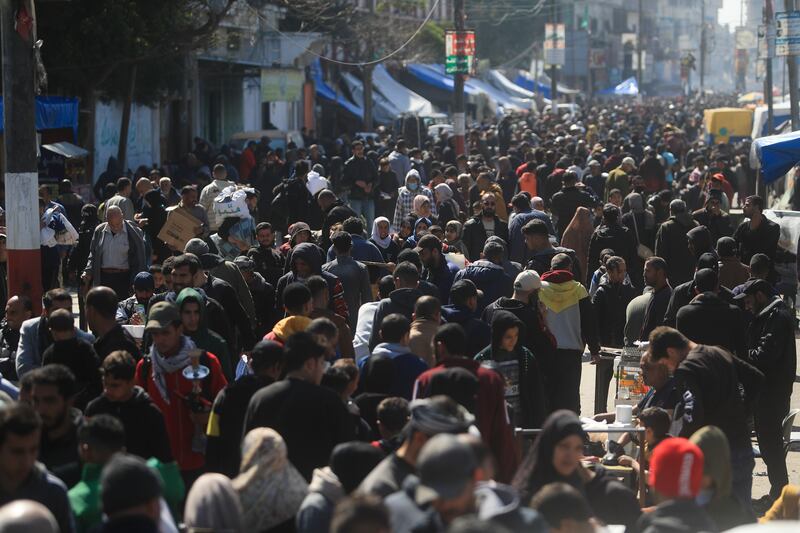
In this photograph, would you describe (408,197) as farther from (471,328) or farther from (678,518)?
(678,518)

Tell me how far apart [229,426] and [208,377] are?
2.23ft

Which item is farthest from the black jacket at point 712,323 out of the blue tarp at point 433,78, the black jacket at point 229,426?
the blue tarp at point 433,78

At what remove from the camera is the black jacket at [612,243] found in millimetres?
13242

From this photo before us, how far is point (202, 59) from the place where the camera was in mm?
32438

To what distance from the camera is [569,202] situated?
16422mm

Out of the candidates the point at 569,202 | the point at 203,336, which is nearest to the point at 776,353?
the point at 203,336

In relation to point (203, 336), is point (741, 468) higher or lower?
lower

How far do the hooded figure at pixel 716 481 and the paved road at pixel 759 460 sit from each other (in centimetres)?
339

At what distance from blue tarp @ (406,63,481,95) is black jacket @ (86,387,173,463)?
49.8 meters

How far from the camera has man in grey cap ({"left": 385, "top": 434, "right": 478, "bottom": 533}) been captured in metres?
4.54

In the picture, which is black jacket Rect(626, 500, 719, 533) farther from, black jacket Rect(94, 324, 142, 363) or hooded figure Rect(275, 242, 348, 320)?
hooded figure Rect(275, 242, 348, 320)

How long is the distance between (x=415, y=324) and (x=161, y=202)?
715cm

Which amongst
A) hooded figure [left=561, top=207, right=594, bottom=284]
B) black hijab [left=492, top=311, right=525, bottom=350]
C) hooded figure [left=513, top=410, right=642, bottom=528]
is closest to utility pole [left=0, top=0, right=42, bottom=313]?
black hijab [left=492, top=311, right=525, bottom=350]

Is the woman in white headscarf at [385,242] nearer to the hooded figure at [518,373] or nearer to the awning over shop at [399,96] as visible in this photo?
the hooded figure at [518,373]
